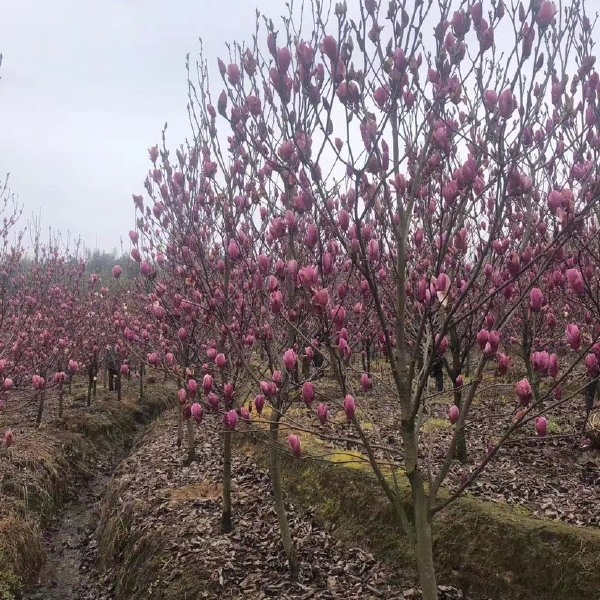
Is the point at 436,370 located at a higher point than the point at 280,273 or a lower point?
lower

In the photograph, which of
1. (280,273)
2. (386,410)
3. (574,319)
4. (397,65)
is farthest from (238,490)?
(397,65)

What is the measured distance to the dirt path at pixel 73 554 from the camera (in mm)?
6535

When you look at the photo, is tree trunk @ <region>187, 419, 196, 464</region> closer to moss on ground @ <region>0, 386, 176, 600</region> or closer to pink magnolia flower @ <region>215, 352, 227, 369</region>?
moss on ground @ <region>0, 386, 176, 600</region>

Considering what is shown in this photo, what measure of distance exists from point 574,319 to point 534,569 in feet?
15.7

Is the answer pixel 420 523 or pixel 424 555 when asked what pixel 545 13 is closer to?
pixel 420 523

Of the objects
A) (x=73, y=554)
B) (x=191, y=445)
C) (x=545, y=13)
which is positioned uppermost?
(x=545, y=13)

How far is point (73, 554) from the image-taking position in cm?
747

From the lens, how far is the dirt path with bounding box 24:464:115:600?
6.54 m

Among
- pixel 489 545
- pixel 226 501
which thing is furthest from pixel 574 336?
pixel 226 501

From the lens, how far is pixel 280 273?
3.18 meters

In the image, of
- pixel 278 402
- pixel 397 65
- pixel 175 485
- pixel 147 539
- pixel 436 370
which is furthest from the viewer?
pixel 436 370

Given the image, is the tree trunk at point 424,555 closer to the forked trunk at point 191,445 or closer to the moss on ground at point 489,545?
the moss on ground at point 489,545

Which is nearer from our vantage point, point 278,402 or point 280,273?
point 280,273

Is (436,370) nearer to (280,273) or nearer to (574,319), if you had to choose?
(574,319)
